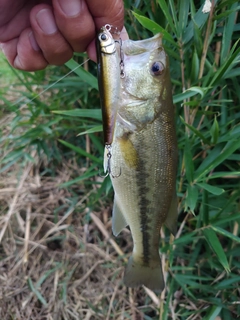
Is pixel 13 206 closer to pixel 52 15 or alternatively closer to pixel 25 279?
pixel 25 279

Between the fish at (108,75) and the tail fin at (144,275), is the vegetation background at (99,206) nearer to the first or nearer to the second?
the tail fin at (144,275)

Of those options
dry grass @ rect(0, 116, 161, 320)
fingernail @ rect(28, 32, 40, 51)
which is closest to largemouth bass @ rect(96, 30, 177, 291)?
fingernail @ rect(28, 32, 40, 51)

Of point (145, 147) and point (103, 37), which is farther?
point (145, 147)

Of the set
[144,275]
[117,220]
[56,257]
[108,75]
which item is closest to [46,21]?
[108,75]

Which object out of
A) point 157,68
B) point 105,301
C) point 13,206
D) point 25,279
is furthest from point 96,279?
point 157,68

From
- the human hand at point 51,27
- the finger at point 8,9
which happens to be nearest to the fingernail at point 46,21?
the human hand at point 51,27

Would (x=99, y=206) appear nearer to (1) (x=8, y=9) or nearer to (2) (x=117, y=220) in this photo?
(2) (x=117, y=220)
